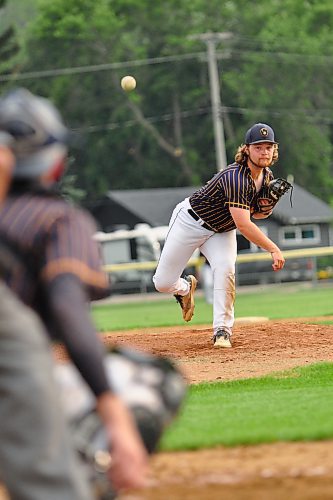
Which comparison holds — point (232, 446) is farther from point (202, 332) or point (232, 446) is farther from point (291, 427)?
point (202, 332)

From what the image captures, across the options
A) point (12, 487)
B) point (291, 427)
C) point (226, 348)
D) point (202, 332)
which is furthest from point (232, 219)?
point (12, 487)

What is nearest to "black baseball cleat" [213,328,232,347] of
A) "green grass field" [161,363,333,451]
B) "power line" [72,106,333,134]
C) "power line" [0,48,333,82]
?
"green grass field" [161,363,333,451]

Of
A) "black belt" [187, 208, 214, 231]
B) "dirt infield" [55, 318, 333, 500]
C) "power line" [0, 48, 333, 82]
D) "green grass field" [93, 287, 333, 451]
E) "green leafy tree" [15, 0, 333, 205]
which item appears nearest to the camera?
"dirt infield" [55, 318, 333, 500]

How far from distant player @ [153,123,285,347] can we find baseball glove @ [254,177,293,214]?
0.02 m

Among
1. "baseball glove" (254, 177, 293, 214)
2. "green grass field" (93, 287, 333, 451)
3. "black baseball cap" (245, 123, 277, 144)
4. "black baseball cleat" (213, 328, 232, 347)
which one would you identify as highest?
"black baseball cap" (245, 123, 277, 144)

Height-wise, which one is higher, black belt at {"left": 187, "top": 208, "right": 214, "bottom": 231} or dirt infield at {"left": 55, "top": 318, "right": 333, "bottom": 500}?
black belt at {"left": 187, "top": 208, "right": 214, "bottom": 231}

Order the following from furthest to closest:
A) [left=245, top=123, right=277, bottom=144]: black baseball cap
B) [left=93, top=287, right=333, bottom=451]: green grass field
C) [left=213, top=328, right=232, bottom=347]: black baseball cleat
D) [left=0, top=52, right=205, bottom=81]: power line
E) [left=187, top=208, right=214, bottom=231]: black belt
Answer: [left=0, top=52, right=205, bottom=81]: power line < [left=213, top=328, right=232, bottom=347]: black baseball cleat < [left=187, top=208, right=214, bottom=231]: black belt < [left=245, top=123, right=277, bottom=144]: black baseball cap < [left=93, top=287, right=333, bottom=451]: green grass field

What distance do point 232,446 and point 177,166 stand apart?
63.1 metres

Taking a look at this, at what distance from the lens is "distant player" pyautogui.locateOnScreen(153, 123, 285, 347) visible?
12.3m

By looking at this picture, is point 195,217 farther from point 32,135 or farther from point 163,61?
point 163,61

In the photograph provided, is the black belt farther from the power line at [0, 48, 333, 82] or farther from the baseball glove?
the power line at [0, 48, 333, 82]

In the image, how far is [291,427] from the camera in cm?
734

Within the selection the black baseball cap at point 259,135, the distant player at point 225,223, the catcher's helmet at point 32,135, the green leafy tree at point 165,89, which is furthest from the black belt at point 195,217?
the green leafy tree at point 165,89

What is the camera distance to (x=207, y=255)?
12859mm
